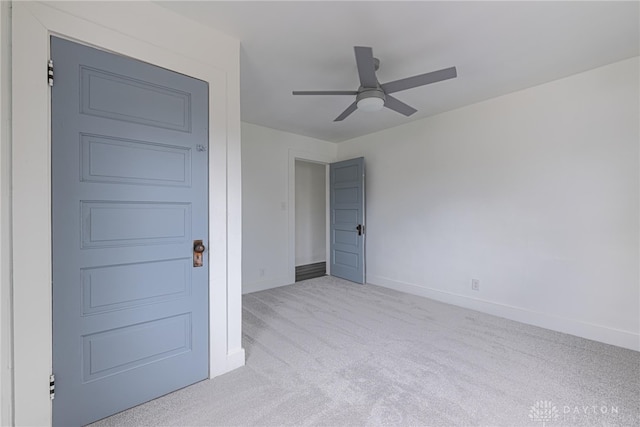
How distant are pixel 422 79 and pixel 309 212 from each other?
464cm

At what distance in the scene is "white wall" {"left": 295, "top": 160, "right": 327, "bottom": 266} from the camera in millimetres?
6184

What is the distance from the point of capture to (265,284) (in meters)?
4.15

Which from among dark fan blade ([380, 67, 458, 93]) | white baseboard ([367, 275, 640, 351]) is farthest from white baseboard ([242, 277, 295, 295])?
dark fan blade ([380, 67, 458, 93])

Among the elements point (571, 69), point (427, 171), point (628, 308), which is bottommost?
point (628, 308)

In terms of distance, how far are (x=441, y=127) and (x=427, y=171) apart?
60 cm

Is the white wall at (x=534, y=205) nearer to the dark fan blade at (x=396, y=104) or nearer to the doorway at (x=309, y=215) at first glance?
the dark fan blade at (x=396, y=104)

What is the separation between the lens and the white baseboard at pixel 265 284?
3936mm

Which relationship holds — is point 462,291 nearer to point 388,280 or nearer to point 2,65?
point 388,280

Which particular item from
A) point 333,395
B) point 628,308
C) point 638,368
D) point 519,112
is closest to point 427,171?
point 519,112

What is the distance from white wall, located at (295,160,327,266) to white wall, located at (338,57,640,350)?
2.59 meters

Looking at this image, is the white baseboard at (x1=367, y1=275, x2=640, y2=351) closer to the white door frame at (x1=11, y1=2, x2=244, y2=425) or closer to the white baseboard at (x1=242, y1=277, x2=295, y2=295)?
the white baseboard at (x1=242, y1=277, x2=295, y2=295)

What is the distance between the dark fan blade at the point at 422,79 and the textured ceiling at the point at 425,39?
1.10ft

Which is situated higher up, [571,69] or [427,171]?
[571,69]

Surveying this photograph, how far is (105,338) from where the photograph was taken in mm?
1527
